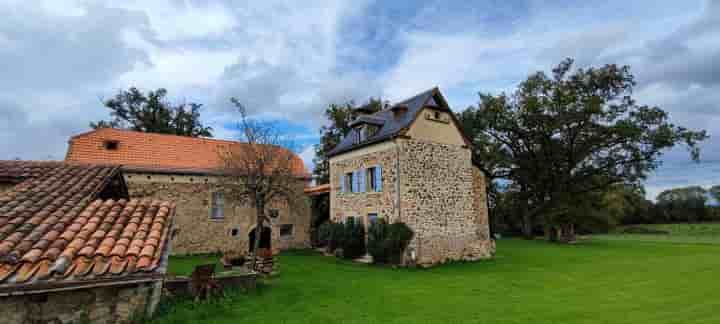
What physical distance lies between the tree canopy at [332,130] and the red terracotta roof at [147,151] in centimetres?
985

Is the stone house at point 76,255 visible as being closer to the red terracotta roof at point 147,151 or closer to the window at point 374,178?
the red terracotta roof at point 147,151

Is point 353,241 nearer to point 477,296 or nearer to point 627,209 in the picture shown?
point 477,296

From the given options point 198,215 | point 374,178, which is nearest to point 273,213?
point 198,215

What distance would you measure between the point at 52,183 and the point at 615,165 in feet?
102

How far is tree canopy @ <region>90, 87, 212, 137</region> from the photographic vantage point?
27.6 meters

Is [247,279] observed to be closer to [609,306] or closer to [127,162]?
[609,306]

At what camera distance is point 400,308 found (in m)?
7.95

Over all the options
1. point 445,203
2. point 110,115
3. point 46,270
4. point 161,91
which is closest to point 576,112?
point 445,203

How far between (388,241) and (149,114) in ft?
79.9

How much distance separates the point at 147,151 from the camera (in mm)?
17906

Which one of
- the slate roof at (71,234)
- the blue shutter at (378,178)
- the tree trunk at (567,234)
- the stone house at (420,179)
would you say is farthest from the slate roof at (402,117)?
the tree trunk at (567,234)

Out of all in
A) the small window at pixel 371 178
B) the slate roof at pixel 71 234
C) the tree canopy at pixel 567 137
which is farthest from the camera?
the tree canopy at pixel 567 137

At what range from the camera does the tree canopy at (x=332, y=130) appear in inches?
1113

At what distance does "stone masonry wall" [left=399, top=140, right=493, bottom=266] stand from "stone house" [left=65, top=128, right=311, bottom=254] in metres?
6.24
